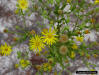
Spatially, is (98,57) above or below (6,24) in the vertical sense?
below

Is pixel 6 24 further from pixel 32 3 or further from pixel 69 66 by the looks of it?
pixel 69 66

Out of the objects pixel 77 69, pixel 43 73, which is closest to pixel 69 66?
pixel 77 69

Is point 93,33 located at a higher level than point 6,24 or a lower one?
lower

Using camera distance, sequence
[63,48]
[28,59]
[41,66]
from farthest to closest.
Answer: [28,59]
[41,66]
[63,48]

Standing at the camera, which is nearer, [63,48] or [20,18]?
[63,48]

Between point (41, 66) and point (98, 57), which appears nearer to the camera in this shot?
point (41, 66)

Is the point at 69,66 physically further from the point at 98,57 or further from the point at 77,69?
the point at 98,57

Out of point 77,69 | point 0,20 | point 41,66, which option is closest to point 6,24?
point 0,20

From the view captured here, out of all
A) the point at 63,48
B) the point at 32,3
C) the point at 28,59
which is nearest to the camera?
the point at 63,48

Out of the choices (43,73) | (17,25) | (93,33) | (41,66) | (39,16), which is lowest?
(43,73)
